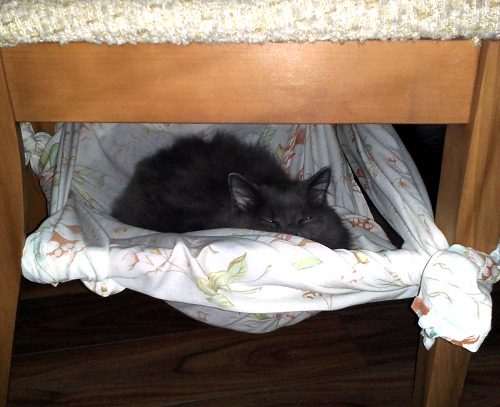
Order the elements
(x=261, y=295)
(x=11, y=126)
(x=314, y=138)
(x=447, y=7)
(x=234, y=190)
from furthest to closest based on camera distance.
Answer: (x=314, y=138)
(x=234, y=190)
(x=261, y=295)
(x=11, y=126)
(x=447, y=7)

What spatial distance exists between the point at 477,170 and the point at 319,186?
1.58 ft

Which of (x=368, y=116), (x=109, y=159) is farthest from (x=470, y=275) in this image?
(x=109, y=159)

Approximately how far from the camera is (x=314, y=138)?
4.64 ft

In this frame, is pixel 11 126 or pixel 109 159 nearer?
pixel 11 126

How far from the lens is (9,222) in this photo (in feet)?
2.45

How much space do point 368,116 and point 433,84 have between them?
0.32 ft

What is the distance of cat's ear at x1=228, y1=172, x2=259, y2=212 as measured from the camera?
1104mm

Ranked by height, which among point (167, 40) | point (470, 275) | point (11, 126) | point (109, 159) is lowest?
point (109, 159)

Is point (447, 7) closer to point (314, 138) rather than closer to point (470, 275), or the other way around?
point (470, 275)

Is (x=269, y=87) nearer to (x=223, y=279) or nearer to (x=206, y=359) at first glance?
(x=223, y=279)

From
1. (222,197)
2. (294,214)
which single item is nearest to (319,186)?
(294,214)

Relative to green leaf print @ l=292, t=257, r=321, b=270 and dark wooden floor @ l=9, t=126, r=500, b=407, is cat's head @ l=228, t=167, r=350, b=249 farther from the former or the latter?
green leaf print @ l=292, t=257, r=321, b=270

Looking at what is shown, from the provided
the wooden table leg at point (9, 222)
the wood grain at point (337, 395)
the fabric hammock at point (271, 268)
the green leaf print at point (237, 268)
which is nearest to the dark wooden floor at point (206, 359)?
the wood grain at point (337, 395)

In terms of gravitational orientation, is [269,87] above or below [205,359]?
above
